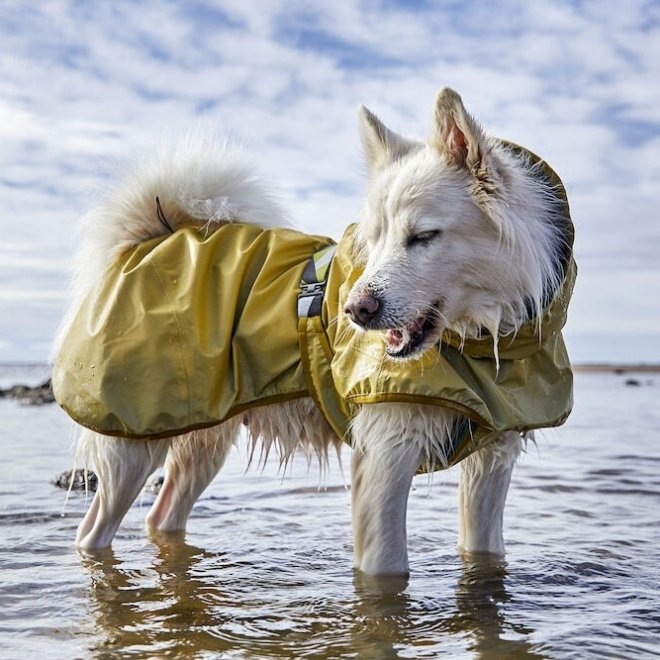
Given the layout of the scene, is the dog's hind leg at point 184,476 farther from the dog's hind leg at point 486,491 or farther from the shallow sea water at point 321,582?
the dog's hind leg at point 486,491

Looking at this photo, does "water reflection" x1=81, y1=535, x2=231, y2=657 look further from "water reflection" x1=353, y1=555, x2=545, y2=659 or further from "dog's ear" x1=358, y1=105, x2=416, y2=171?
"dog's ear" x1=358, y1=105, x2=416, y2=171

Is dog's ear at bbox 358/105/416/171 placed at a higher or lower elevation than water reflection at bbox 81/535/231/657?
higher

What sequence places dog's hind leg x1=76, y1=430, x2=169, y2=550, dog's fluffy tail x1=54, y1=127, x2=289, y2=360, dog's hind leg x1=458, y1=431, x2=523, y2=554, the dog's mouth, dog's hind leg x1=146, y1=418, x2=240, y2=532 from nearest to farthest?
the dog's mouth → dog's hind leg x1=458, y1=431, x2=523, y2=554 → dog's hind leg x1=76, y1=430, x2=169, y2=550 → dog's fluffy tail x1=54, y1=127, x2=289, y2=360 → dog's hind leg x1=146, y1=418, x2=240, y2=532

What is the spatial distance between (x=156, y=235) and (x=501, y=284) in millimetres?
2027

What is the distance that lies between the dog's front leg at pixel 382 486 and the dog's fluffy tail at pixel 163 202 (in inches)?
60.1

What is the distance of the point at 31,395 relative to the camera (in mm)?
17094

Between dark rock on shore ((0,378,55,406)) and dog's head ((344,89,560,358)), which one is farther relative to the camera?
dark rock on shore ((0,378,55,406))

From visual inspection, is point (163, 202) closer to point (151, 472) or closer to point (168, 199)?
point (168, 199)

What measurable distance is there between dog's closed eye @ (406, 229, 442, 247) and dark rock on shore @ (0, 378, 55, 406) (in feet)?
42.0

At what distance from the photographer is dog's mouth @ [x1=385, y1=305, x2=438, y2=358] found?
3699 millimetres

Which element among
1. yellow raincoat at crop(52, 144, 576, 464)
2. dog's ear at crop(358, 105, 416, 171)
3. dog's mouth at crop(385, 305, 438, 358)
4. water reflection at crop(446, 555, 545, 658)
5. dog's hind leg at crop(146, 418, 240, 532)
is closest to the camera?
water reflection at crop(446, 555, 545, 658)

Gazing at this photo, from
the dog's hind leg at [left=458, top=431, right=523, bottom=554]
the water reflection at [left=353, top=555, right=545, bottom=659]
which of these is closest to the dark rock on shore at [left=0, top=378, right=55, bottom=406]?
the dog's hind leg at [left=458, top=431, right=523, bottom=554]

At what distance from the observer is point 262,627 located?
3.49 meters

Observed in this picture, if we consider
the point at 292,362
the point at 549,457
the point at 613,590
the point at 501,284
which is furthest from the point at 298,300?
the point at 549,457
